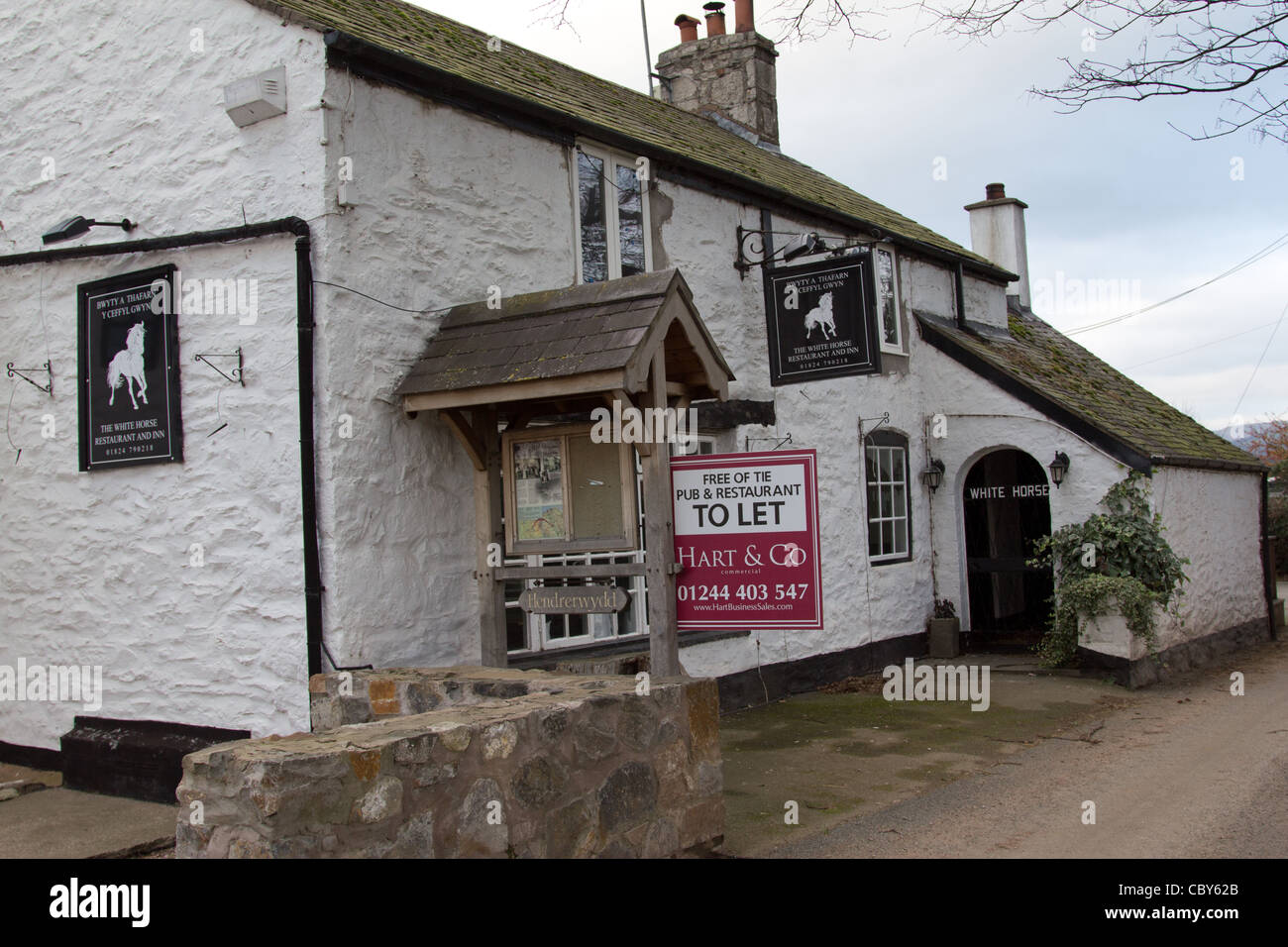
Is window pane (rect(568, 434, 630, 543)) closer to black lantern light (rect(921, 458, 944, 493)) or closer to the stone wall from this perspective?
the stone wall

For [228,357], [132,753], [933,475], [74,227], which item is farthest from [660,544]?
[933,475]

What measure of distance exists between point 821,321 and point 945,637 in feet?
15.7

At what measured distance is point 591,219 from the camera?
9320 mm

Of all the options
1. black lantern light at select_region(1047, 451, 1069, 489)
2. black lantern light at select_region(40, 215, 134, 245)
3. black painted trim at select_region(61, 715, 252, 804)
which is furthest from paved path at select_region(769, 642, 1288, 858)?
black lantern light at select_region(40, 215, 134, 245)

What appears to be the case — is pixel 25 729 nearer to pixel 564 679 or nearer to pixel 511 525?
pixel 511 525

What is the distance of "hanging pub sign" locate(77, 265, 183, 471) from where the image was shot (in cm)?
755

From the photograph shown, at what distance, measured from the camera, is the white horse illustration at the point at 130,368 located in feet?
25.2

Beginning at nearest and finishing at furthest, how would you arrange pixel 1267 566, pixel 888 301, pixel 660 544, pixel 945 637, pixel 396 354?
pixel 660 544 → pixel 396 354 → pixel 945 637 → pixel 888 301 → pixel 1267 566

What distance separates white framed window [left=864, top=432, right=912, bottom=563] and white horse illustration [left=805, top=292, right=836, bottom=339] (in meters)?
2.80

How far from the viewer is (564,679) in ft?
19.7

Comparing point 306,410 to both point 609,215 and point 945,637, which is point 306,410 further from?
point 945,637

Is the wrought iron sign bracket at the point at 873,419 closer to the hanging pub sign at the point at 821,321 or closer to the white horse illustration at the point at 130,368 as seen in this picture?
the hanging pub sign at the point at 821,321

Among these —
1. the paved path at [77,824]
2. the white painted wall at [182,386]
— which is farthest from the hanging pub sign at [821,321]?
the paved path at [77,824]
